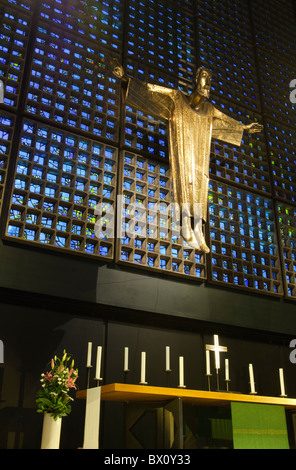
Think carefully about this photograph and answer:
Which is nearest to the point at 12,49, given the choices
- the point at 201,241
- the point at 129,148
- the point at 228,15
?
the point at 129,148

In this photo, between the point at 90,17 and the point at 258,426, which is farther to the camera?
the point at 90,17

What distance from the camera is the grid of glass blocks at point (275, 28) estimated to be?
1034 centimetres

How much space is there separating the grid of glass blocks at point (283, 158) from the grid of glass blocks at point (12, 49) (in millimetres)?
4721

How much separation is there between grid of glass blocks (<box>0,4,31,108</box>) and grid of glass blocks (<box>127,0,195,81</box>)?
1.83 meters

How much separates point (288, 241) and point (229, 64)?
3772 mm

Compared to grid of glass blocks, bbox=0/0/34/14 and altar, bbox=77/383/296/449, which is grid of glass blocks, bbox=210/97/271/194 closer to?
grid of glass blocks, bbox=0/0/34/14

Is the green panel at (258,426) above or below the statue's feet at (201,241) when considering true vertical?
below

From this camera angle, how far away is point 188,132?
687 centimetres

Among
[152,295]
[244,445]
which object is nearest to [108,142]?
[152,295]

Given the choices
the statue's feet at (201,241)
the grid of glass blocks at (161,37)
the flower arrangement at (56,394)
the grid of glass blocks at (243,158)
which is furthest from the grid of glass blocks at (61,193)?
the grid of glass blocks at (161,37)

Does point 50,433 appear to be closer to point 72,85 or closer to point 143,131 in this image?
point 143,131

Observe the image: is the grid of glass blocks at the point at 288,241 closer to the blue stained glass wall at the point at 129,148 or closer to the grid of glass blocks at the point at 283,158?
the blue stained glass wall at the point at 129,148

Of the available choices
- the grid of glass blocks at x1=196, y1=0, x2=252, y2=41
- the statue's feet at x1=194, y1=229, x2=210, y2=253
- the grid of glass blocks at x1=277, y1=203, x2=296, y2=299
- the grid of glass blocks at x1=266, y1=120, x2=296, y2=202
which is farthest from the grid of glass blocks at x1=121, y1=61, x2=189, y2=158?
the grid of glass blocks at x1=196, y1=0, x2=252, y2=41

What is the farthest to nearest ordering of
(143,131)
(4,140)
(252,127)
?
(252,127), (143,131), (4,140)
